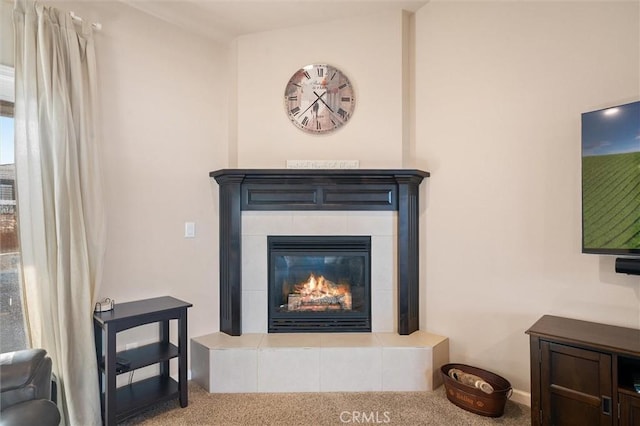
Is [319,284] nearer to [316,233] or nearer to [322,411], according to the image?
[316,233]

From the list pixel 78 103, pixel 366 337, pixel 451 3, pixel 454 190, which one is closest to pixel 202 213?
pixel 78 103

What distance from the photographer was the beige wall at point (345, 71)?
269 centimetres

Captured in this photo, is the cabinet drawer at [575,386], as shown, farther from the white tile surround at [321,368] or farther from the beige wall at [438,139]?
the white tile surround at [321,368]

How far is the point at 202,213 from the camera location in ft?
8.82

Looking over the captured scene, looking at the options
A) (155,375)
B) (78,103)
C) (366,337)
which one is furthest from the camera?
(366,337)

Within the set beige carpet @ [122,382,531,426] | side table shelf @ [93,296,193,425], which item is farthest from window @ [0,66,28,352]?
beige carpet @ [122,382,531,426]

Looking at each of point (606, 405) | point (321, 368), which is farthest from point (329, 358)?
point (606, 405)

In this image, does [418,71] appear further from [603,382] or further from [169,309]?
[169,309]

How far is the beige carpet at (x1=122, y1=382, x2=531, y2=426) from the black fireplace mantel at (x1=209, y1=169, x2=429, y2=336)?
1.64 ft

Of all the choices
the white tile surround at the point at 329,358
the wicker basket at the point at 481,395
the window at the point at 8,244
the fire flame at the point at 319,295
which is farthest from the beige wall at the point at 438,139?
the fire flame at the point at 319,295

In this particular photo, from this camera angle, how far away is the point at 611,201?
5.90ft

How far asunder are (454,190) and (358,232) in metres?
0.80

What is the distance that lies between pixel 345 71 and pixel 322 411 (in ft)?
8.26

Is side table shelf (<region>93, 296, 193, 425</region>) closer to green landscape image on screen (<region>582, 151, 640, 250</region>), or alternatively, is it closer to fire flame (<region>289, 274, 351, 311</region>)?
fire flame (<region>289, 274, 351, 311</region>)
